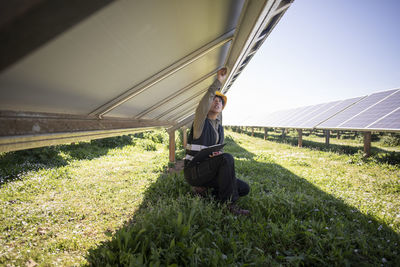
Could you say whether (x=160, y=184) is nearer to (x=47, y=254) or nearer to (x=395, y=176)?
(x=47, y=254)

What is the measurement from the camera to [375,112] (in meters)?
8.01

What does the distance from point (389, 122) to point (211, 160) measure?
7819mm

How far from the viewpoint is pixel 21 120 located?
935 mm

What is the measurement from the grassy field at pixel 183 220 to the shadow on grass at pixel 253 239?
0.01 metres

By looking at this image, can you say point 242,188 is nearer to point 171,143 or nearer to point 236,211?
point 236,211

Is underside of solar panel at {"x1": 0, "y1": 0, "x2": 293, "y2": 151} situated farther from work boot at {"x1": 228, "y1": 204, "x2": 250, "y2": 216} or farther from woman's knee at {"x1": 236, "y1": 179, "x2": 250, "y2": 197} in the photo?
woman's knee at {"x1": 236, "y1": 179, "x2": 250, "y2": 197}

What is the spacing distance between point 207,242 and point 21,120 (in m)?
1.97

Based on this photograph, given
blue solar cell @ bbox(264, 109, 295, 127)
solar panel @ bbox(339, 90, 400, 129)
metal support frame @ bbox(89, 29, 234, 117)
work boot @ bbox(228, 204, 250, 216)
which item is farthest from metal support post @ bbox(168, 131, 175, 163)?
blue solar cell @ bbox(264, 109, 295, 127)

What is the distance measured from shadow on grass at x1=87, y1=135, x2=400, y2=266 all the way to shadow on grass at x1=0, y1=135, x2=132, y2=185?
4.45 meters

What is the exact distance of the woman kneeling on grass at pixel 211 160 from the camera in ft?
8.38

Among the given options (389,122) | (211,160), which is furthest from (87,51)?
(389,122)

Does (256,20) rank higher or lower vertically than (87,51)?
higher

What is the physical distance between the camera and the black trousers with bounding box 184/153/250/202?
103 inches

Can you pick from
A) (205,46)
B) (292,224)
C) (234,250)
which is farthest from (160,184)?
(205,46)
